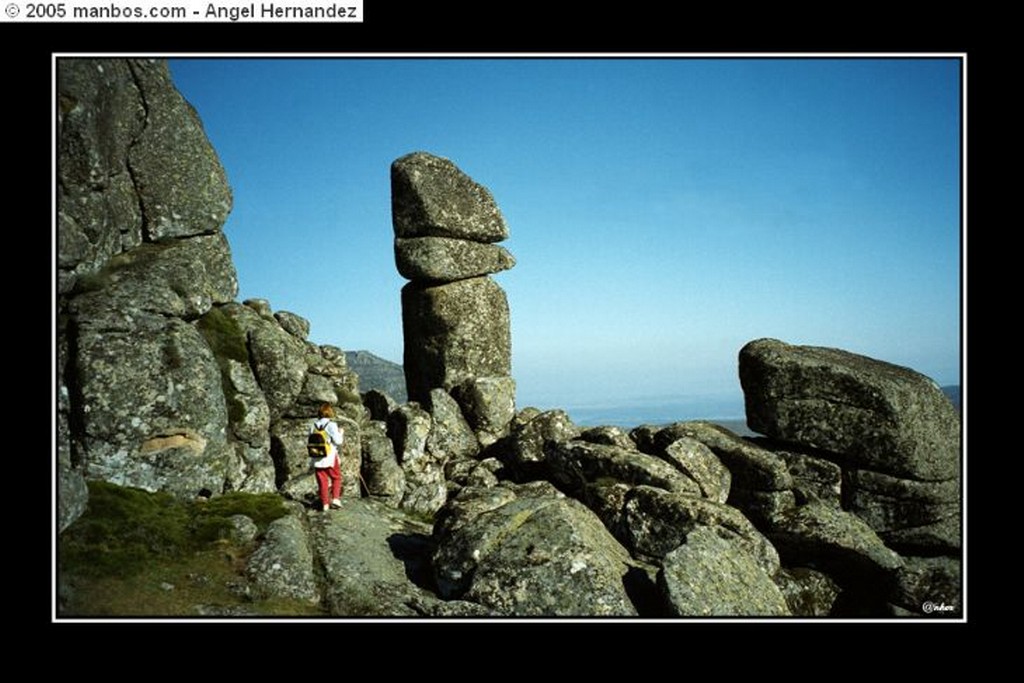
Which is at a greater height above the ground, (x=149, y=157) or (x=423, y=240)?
(x=149, y=157)

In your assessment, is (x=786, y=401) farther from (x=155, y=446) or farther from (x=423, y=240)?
(x=155, y=446)

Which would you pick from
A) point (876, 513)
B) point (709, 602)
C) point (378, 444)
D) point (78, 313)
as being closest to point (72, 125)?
point (78, 313)

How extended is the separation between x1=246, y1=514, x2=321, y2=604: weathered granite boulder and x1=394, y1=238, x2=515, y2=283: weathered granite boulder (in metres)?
17.5

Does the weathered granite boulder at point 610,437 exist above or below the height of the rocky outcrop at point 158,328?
below

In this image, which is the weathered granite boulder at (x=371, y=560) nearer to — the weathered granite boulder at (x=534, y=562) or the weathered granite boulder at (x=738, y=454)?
the weathered granite boulder at (x=534, y=562)

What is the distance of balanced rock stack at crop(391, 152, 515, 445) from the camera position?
33.2m

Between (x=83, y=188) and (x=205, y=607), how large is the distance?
15325mm

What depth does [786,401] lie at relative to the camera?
24109mm

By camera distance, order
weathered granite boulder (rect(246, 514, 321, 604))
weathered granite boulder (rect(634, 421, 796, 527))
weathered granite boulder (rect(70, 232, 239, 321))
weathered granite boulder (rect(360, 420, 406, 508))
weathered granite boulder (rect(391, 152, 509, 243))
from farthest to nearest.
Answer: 1. weathered granite boulder (rect(391, 152, 509, 243))
2. weathered granite boulder (rect(360, 420, 406, 508))
3. weathered granite boulder (rect(634, 421, 796, 527))
4. weathered granite boulder (rect(70, 232, 239, 321))
5. weathered granite boulder (rect(246, 514, 321, 604))

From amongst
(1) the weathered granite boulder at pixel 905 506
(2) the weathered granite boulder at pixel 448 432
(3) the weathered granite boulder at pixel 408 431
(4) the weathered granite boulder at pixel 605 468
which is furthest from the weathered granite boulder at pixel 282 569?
(1) the weathered granite boulder at pixel 905 506

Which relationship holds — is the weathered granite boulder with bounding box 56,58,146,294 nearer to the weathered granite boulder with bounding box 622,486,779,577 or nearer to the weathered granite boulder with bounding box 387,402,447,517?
the weathered granite boulder with bounding box 387,402,447,517

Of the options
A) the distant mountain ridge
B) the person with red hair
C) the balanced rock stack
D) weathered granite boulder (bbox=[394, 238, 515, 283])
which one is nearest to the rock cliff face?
the person with red hair

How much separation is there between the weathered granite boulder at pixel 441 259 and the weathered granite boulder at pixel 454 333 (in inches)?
20.2

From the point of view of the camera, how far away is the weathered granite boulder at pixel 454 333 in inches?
1303
